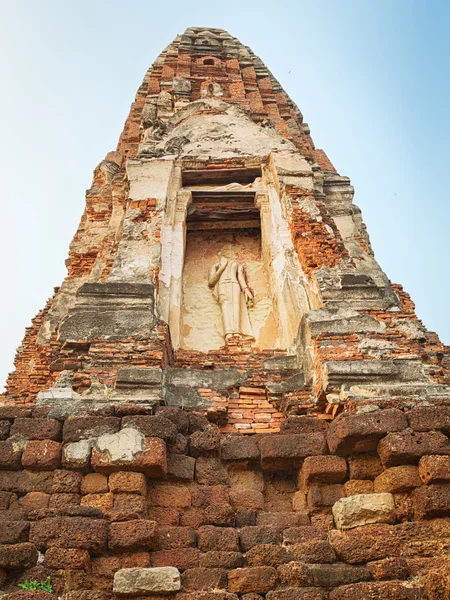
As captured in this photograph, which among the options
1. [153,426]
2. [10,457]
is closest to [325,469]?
[153,426]

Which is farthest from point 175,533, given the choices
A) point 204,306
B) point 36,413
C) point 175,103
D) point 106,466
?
point 175,103

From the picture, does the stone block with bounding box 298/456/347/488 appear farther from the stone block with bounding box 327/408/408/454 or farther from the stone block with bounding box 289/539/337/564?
the stone block with bounding box 289/539/337/564

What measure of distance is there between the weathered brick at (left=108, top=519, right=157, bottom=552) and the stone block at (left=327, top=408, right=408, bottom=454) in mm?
1785

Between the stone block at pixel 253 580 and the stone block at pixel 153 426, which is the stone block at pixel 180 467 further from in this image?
the stone block at pixel 253 580

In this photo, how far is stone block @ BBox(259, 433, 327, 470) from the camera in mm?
5004

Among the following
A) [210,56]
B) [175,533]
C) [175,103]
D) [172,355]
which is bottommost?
[175,533]

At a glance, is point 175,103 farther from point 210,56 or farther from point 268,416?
point 268,416

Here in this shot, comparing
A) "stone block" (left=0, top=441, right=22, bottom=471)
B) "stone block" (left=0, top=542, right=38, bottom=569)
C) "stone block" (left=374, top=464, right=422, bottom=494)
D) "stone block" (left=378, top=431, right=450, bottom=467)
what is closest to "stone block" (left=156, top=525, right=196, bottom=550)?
"stone block" (left=0, top=542, right=38, bottom=569)

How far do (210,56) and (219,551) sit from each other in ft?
52.0

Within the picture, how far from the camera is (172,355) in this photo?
702 centimetres

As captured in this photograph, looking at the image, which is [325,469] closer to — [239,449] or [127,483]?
[239,449]

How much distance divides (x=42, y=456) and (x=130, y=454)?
0.78m

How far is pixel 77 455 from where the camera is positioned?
472 cm

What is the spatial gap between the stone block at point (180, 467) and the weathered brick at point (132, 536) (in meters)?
0.66
